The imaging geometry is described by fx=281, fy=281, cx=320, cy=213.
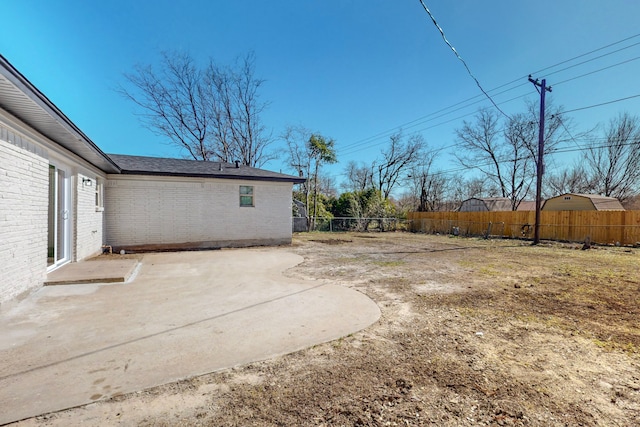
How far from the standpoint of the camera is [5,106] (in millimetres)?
3605

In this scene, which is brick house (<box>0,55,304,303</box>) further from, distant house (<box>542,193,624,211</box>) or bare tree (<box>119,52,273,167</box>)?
distant house (<box>542,193,624,211</box>)

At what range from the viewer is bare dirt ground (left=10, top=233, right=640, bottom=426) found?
1841mm

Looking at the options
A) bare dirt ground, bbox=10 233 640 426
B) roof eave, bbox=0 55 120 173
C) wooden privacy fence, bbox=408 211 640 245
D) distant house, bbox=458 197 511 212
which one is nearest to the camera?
bare dirt ground, bbox=10 233 640 426

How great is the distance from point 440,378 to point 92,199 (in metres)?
9.62

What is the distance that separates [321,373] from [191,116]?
2388cm

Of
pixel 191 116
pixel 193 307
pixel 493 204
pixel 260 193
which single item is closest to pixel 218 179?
pixel 260 193

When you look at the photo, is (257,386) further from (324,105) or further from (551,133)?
(551,133)

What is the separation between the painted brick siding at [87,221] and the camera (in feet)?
22.8

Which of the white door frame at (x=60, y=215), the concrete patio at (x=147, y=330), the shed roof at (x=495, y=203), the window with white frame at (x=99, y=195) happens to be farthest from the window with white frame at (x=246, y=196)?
the shed roof at (x=495, y=203)

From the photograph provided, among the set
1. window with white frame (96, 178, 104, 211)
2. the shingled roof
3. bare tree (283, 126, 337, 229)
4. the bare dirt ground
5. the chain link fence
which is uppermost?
bare tree (283, 126, 337, 229)

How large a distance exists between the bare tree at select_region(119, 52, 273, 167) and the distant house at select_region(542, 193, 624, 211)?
2134cm

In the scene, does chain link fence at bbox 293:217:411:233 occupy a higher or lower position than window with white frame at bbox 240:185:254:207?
lower

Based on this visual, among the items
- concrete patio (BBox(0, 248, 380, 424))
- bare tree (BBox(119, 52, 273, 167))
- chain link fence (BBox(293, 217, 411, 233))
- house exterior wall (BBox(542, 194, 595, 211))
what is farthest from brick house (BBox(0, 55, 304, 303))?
house exterior wall (BBox(542, 194, 595, 211))

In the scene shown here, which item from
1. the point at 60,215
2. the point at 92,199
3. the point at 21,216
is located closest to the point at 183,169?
the point at 92,199
